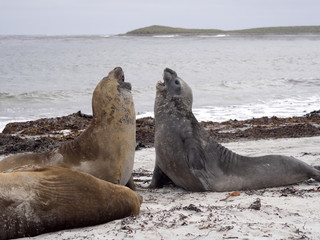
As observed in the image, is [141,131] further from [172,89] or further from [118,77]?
[118,77]

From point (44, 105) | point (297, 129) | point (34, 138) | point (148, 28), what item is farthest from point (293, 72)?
point (148, 28)

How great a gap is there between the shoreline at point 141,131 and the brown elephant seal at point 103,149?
363 centimetres

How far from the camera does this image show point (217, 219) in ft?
13.0

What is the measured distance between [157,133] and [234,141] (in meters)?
3.70

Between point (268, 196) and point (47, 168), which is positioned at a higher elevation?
point (47, 168)

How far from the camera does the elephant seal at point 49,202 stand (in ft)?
11.7

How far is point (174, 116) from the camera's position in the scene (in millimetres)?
6605

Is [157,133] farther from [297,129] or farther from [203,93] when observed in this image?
[203,93]

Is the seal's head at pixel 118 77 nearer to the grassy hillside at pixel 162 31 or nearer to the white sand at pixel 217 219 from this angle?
the white sand at pixel 217 219

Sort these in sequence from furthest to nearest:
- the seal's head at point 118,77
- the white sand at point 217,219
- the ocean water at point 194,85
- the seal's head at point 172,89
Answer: the ocean water at point 194,85 < the seal's head at point 172,89 < the seal's head at point 118,77 < the white sand at point 217,219

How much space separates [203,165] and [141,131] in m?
4.59

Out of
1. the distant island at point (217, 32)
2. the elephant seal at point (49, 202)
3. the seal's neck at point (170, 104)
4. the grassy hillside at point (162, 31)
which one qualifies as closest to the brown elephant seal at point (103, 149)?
the seal's neck at point (170, 104)

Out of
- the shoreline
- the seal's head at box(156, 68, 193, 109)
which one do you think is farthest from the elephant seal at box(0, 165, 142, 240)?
the shoreline

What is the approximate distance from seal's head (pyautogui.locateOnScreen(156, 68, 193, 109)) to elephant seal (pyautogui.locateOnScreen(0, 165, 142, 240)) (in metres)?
3.08
